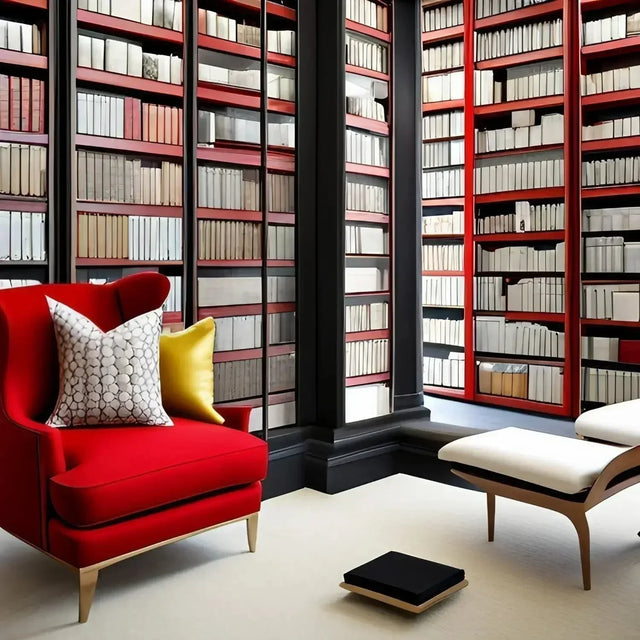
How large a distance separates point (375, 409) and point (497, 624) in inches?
77.2

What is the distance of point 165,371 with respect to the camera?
3.20 metres

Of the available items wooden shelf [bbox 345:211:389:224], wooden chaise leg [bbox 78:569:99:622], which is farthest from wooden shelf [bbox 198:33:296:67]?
wooden chaise leg [bbox 78:569:99:622]

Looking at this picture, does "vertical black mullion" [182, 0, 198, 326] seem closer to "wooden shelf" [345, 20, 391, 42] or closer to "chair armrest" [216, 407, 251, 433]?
"chair armrest" [216, 407, 251, 433]

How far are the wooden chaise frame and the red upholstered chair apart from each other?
0.93 meters

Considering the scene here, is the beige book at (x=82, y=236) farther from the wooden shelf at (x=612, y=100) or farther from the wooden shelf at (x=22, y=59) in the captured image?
the wooden shelf at (x=612, y=100)

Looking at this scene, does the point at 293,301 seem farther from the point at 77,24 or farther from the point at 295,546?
the point at 77,24

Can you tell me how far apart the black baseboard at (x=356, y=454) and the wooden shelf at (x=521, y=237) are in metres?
2.14

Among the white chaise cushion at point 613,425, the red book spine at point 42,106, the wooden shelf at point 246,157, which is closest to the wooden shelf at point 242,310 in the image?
the wooden shelf at point 246,157

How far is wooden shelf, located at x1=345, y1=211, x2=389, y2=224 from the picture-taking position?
166 inches

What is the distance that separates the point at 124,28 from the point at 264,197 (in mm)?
1015

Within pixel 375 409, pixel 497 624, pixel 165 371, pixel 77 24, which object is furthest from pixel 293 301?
pixel 497 624

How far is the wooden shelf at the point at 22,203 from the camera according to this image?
10.5 feet

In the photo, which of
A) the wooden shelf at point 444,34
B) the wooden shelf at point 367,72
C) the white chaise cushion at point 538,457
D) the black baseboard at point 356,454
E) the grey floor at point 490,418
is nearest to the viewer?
the white chaise cushion at point 538,457

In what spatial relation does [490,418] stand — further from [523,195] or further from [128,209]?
[128,209]
